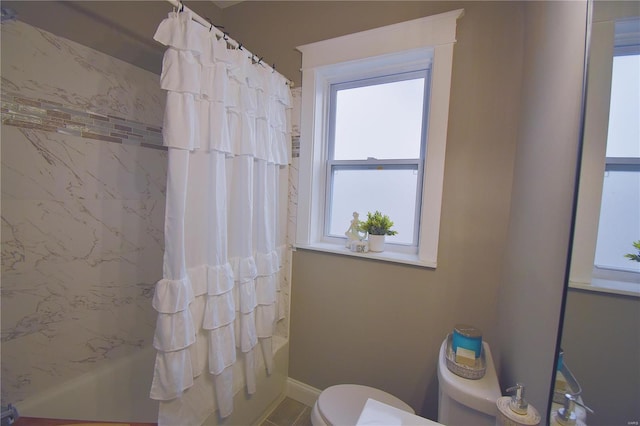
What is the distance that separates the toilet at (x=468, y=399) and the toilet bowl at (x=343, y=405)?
13.1 inches

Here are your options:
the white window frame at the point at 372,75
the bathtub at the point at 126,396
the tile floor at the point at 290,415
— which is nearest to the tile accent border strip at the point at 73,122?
the white window frame at the point at 372,75

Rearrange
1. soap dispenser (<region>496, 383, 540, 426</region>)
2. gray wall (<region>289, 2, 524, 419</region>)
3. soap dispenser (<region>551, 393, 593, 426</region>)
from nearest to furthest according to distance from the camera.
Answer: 1. soap dispenser (<region>551, 393, 593, 426</region>)
2. soap dispenser (<region>496, 383, 540, 426</region>)
3. gray wall (<region>289, 2, 524, 419</region>)

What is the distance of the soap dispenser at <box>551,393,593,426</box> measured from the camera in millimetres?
512

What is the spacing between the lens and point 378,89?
160 centimetres

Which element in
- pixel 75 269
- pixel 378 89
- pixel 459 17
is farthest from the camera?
pixel 378 89

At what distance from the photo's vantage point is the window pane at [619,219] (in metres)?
0.39

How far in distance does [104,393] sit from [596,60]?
2440mm

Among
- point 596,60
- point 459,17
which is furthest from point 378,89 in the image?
point 596,60

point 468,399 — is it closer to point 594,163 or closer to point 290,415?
point 594,163

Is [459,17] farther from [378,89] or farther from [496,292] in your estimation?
[496,292]

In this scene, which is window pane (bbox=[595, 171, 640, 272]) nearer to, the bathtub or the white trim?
the white trim

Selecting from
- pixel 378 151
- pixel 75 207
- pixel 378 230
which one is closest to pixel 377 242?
pixel 378 230

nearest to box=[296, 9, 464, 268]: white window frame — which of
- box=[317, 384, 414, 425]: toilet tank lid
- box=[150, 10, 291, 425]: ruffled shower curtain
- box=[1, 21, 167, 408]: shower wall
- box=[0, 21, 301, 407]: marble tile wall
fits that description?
box=[0, 21, 301, 407]: marble tile wall

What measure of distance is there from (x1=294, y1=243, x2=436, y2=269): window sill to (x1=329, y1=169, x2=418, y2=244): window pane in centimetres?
12
